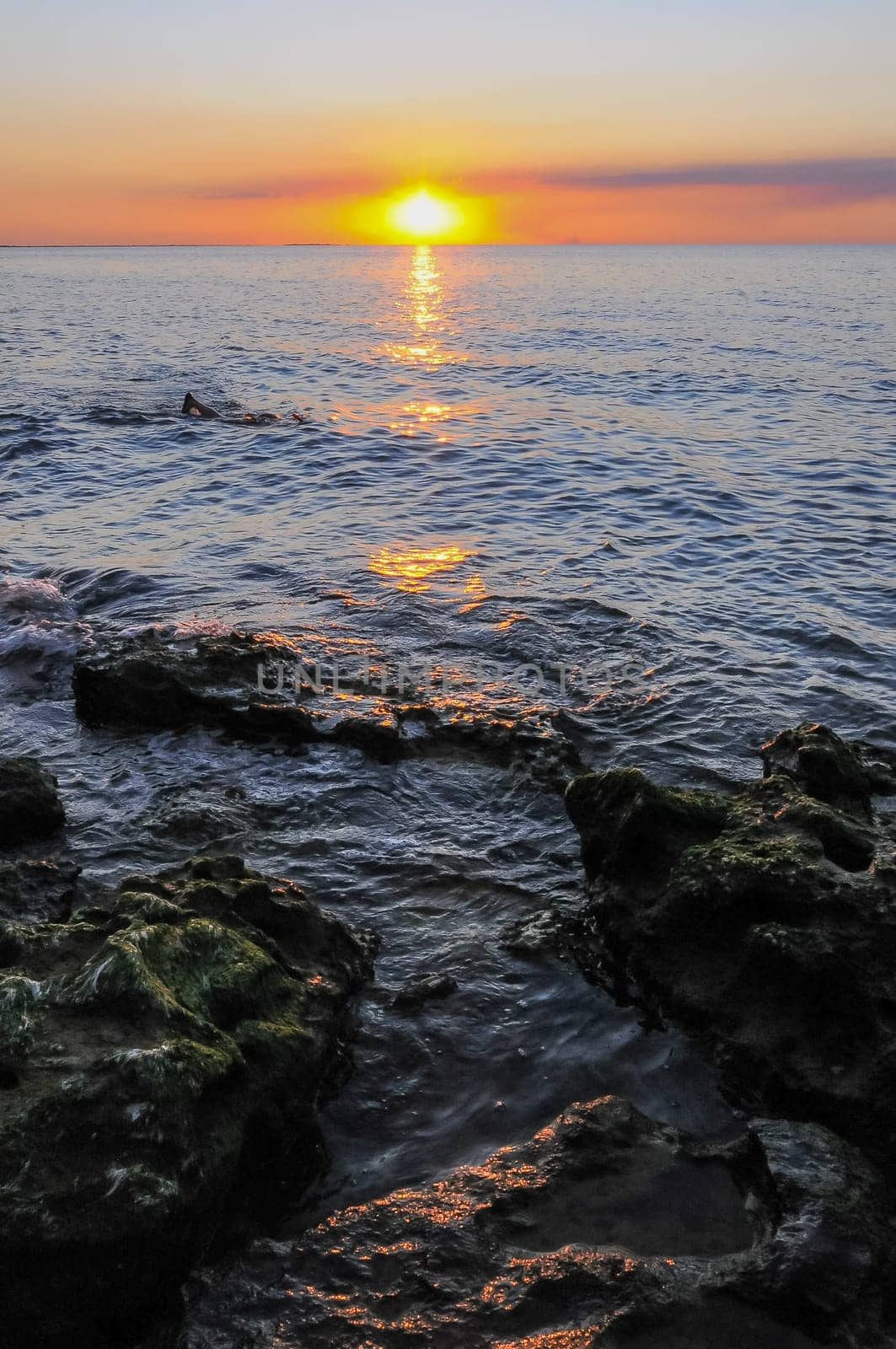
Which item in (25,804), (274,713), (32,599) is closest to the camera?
(25,804)

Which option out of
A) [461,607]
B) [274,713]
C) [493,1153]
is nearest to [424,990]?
[493,1153]

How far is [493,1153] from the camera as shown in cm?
532

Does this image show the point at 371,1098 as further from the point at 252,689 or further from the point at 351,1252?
the point at 252,689

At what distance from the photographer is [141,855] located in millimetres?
7887

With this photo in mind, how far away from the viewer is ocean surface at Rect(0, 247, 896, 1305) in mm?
6250

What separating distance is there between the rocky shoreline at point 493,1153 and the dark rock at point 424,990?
2cm

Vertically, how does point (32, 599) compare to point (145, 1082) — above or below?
above

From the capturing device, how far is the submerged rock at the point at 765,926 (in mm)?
5543

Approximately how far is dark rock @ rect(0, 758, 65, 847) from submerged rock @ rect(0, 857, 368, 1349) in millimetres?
2022

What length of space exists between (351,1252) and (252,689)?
21.0 feet

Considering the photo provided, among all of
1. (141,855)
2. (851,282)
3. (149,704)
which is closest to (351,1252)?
(141,855)

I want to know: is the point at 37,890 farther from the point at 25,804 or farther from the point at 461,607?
the point at 461,607

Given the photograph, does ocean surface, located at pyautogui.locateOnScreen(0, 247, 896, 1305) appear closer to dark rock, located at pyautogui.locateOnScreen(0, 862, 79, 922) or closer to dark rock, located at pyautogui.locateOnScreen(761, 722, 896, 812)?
dark rock, located at pyautogui.locateOnScreen(0, 862, 79, 922)

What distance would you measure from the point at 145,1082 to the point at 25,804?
4.06 m
